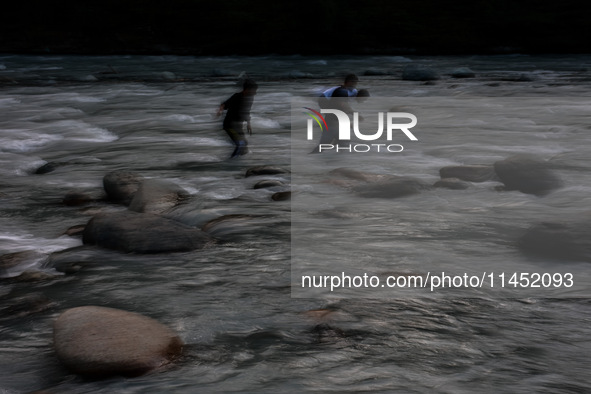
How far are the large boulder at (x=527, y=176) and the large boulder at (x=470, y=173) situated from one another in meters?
0.14

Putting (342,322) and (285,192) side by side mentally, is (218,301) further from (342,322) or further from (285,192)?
(285,192)

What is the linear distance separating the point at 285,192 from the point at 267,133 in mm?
5155

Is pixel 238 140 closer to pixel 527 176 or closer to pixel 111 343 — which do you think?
pixel 527 176

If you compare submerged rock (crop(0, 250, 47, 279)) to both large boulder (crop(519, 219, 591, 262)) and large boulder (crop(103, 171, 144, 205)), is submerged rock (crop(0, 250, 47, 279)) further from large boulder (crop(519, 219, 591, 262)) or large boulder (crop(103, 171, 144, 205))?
large boulder (crop(519, 219, 591, 262))

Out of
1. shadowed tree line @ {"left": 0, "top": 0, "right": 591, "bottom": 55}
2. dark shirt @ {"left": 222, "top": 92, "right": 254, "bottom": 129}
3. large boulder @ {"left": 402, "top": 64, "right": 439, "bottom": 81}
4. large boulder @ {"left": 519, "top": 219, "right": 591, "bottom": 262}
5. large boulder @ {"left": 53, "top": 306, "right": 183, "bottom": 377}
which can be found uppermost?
shadowed tree line @ {"left": 0, "top": 0, "right": 591, "bottom": 55}

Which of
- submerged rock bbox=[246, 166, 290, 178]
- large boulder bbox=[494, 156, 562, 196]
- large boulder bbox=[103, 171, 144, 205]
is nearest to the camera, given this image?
large boulder bbox=[103, 171, 144, 205]

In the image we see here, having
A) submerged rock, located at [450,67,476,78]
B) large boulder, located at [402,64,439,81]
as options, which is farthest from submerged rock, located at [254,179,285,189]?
submerged rock, located at [450,67,476,78]

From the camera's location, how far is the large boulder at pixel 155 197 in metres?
7.43

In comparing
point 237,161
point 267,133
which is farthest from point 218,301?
point 267,133

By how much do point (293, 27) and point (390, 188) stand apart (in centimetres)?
2881

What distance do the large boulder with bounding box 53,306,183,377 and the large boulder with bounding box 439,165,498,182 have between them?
18.0ft

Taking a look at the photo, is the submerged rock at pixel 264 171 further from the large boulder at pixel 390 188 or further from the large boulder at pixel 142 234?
the large boulder at pixel 142 234

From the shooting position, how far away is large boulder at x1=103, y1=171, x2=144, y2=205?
8.07m

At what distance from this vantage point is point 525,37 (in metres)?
35.1
